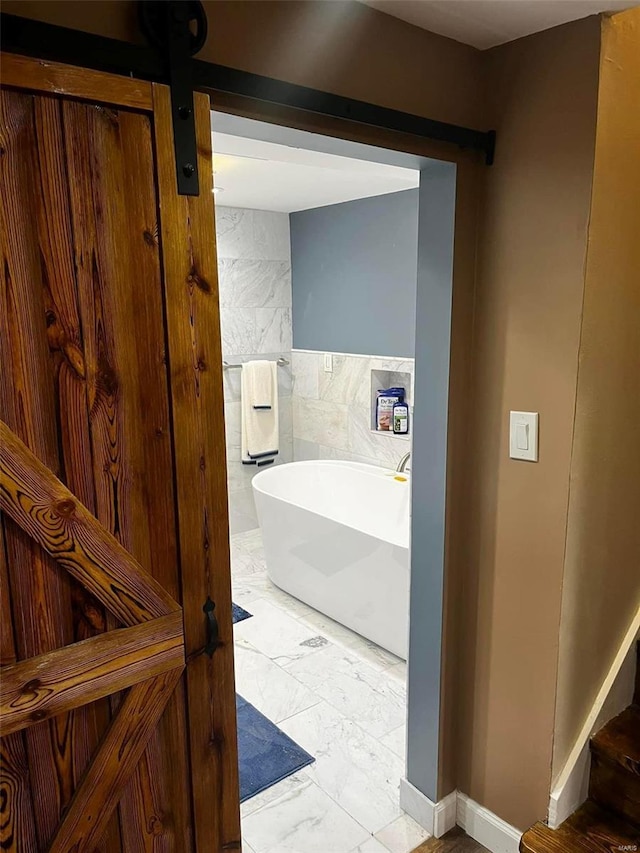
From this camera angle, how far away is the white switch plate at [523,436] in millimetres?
1687

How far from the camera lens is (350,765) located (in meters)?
2.33

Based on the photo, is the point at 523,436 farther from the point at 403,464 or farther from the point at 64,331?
the point at 403,464

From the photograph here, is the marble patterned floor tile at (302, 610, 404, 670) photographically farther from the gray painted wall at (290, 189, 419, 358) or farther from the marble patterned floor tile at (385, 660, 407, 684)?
the gray painted wall at (290, 189, 419, 358)

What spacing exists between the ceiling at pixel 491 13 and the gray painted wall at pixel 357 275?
1.93 meters

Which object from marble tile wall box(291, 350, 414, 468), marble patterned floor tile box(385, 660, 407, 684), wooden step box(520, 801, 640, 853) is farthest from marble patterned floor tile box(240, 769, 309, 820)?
marble tile wall box(291, 350, 414, 468)

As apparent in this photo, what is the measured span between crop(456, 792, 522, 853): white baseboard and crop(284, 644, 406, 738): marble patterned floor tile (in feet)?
1.70

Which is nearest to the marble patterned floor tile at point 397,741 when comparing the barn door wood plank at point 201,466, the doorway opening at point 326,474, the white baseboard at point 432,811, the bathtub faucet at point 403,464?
the doorway opening at point 326,474

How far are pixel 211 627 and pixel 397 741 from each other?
1499 mm

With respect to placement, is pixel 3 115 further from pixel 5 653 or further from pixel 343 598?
pixel 343 598

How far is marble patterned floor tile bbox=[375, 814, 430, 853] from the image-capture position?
1.97 meters

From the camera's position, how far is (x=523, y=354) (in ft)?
5.55

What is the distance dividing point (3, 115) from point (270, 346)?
141 inches

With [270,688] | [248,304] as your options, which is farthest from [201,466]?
[248,304]

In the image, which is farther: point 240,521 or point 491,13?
point 240,521
